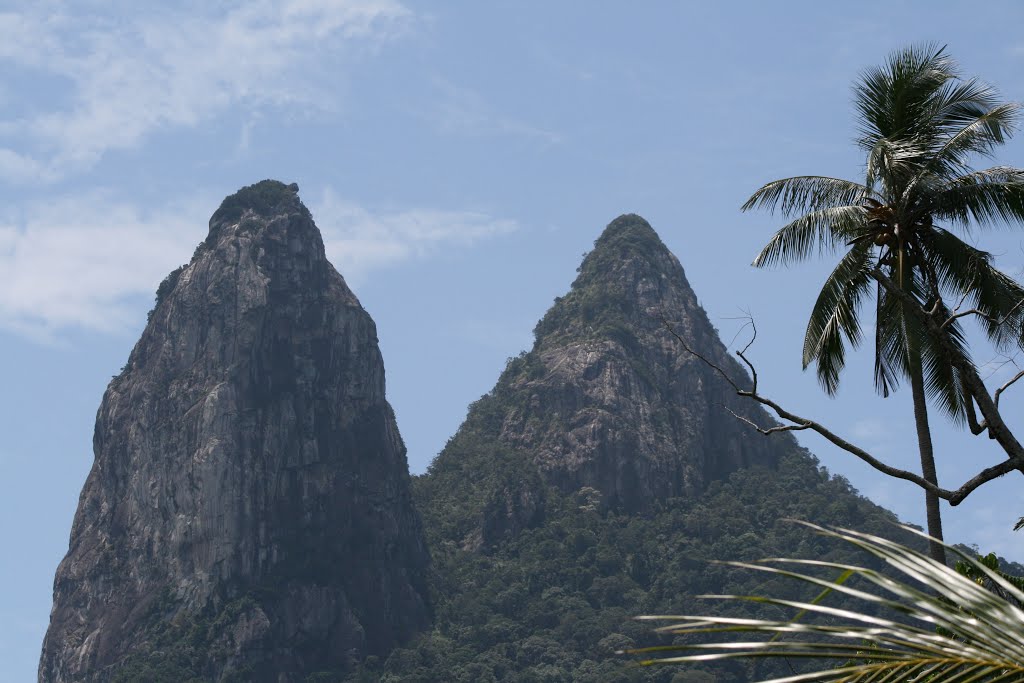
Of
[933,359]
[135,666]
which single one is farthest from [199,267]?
[933,359]

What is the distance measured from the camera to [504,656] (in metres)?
129

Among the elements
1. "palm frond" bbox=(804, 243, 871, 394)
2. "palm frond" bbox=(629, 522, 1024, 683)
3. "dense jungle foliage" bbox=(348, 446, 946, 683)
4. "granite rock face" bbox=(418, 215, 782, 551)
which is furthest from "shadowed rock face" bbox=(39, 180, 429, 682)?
"palm frond" bbox=(629, 522, 1024, 683)

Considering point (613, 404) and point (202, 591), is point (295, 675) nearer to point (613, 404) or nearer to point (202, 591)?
point (202, 591)

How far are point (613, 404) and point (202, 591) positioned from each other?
2324 inches

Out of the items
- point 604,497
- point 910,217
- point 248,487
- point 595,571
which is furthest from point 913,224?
point 604,497

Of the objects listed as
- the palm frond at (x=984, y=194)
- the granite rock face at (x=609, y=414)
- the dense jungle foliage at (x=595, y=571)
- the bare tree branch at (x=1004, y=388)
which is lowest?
the bare tree branch at (x=1004, y=388)

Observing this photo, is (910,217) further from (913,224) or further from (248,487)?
(248,487)

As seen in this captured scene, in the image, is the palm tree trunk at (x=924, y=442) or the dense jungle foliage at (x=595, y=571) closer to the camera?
the palm tree trunk at (x=924, y=442)

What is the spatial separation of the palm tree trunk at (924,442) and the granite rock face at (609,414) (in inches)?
5331

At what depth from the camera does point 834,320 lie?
19.0m

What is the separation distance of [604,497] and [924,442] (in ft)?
478

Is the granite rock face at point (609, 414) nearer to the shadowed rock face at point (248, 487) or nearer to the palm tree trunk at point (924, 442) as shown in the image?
the shadowed rock face at point (248, 487)

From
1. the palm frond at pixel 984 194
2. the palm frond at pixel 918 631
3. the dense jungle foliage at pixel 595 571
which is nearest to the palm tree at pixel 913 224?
the palm frond at pixel 984 194

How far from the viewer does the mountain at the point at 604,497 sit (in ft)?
431
